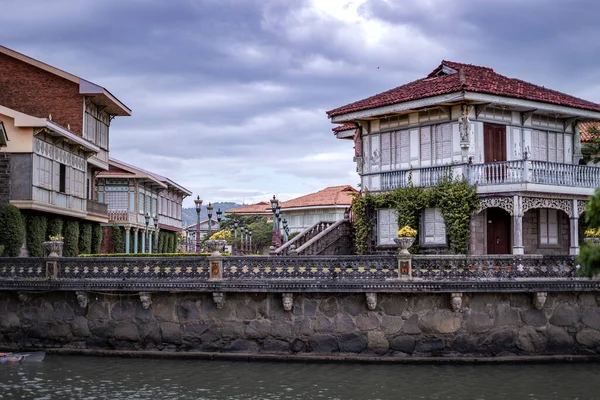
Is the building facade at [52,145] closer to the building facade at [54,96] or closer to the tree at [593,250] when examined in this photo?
the building facade at [54,96]

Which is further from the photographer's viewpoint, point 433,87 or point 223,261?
point 433,87

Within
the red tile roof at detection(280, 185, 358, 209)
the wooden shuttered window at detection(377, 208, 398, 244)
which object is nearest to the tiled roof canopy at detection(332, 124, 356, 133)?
the wooden shuttered window at detection(377, 208, 398, 244)

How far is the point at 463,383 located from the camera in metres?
21.4

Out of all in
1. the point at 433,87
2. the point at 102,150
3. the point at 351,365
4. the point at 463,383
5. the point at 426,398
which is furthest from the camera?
the point at 102,150

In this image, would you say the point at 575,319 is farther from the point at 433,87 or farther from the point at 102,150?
the point at 102,150

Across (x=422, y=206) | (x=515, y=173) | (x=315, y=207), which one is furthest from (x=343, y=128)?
(x=315, y=207)

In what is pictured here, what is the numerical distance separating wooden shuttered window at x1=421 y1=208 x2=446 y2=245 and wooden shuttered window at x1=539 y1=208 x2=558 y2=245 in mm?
3902

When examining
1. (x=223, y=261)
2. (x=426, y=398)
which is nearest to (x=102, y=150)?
(x=223, y=261)

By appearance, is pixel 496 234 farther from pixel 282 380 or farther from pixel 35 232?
pixel 35 232

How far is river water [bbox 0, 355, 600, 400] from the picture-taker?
2016 centimetres

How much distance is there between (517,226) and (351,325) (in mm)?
8068

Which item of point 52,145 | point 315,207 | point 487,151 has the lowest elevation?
point 487,151

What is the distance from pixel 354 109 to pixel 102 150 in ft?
71.3

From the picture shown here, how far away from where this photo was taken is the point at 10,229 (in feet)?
124
